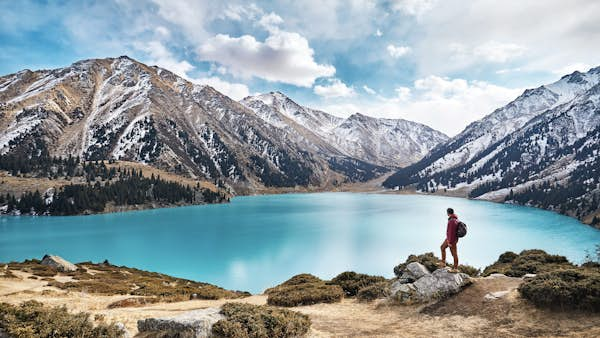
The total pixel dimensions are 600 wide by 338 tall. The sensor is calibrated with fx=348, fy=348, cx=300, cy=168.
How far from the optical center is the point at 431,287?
1833 cm

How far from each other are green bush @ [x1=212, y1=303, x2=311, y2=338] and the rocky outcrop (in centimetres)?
715

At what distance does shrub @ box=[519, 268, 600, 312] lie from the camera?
13.4 metres

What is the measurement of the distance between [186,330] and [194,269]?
164 feet

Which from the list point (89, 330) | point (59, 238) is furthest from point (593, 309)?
point (59, 238)

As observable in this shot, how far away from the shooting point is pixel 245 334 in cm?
1163

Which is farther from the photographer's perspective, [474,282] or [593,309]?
[474,282]

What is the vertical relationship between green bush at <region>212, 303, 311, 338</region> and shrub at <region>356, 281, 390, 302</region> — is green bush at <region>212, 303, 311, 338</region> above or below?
above

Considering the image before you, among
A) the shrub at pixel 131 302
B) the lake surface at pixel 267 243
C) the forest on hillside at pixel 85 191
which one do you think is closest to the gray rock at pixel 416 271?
the shrub at pixel 131 302

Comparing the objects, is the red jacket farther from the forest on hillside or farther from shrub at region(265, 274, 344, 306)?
the forest on hillside

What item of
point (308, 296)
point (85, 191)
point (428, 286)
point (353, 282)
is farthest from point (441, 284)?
point (85, 191)

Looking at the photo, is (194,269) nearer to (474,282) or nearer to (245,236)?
(245,236)

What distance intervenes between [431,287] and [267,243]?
206 feet

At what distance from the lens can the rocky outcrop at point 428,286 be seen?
703 inches

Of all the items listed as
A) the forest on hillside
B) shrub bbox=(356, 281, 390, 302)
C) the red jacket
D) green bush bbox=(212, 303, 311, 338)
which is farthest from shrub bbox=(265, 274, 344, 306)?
the forest on hillside
